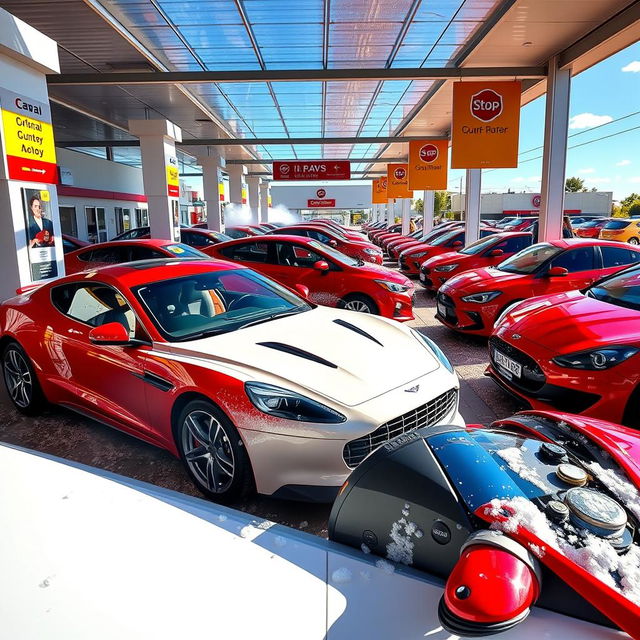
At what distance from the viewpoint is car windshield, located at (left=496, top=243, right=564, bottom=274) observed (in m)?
7.35

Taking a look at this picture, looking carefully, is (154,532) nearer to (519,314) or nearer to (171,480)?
(171,480)

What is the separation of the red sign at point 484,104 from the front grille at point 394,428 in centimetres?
969

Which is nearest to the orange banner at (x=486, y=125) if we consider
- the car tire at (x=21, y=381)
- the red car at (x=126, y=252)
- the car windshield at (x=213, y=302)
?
the red car at (x=126, y=252)

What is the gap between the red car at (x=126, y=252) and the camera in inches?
295

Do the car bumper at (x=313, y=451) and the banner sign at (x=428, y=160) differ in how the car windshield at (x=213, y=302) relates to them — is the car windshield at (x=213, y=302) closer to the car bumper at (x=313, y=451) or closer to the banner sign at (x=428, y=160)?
the car bumper at (x=313, y=451)

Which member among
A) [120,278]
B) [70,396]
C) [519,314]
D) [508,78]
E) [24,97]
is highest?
[508,78]

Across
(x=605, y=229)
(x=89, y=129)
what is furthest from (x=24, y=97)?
(x=605, y=229)

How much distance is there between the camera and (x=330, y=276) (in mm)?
7852

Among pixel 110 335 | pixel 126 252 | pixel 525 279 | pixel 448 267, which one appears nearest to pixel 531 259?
pixel 525 279

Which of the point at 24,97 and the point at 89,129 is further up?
the point at 89,129

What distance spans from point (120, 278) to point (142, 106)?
1413 cm

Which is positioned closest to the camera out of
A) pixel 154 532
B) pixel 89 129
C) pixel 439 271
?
pixel 154 532

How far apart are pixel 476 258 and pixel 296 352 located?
8.11 m

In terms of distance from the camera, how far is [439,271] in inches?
411
